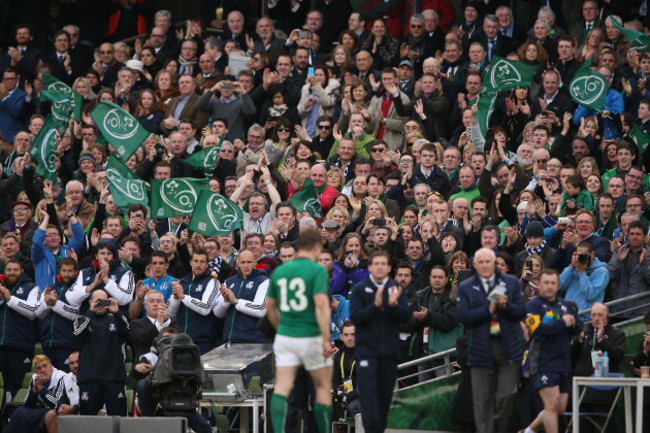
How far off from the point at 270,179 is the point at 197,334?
3.16 meters

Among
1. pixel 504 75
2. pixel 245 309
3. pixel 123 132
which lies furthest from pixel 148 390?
pixel 504 75

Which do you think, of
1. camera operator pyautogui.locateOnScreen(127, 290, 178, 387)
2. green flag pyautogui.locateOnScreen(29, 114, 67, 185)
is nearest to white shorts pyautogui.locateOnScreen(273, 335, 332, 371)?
camera operator pyautogui.locateOnScreen(127, 290, 178, 387)

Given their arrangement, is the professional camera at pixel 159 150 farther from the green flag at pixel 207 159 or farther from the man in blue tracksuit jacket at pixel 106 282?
the man in blue tracksuit jacket at pixel 106 282

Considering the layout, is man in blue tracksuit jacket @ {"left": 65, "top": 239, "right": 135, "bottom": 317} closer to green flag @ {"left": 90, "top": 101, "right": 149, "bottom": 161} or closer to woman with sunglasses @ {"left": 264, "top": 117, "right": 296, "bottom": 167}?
green flag @ {"left": 90, "top": 101, "right": 149, "bottom": 161}

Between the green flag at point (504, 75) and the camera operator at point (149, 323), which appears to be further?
the green flag at point (504, 75)

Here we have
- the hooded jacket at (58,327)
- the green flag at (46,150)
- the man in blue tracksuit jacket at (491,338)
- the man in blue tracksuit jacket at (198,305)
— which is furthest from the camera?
the green flag at (46,150)

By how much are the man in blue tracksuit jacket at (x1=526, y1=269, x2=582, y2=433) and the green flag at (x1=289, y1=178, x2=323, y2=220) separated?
16.8 feet

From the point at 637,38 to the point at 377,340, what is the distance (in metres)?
8.29

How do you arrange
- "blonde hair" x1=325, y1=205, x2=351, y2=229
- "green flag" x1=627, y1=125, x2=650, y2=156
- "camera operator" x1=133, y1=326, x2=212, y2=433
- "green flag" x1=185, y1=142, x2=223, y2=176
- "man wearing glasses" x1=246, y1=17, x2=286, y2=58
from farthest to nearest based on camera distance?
"man wearing glasses" x1=246, y1=17, x2=286, y2=58 < "green flag" x1=185, y1=142, x2=223, y2=176 < "green flag" x1=627, y1=125, x2=650, y2=156 < "blonde hair" x1=325, y1=205, x2=351, y2=229 < "camera operator" x1=133, y1=326, x2=212, y2=433

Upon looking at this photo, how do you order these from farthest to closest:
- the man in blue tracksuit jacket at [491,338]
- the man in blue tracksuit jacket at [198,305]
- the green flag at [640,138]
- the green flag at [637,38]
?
the green flag at [637,38], the green flag at [640,138], the man in blue tracksuit jacket at [198,305], the man in blue tracksuit jacket at [491,338]

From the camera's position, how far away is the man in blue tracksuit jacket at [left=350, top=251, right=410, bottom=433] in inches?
470

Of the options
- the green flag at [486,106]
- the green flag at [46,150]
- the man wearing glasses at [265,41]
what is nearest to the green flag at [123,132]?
the green flag at [46,150]

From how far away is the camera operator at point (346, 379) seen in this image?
14.1 metres

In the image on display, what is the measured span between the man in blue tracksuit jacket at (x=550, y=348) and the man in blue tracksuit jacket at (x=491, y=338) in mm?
662
